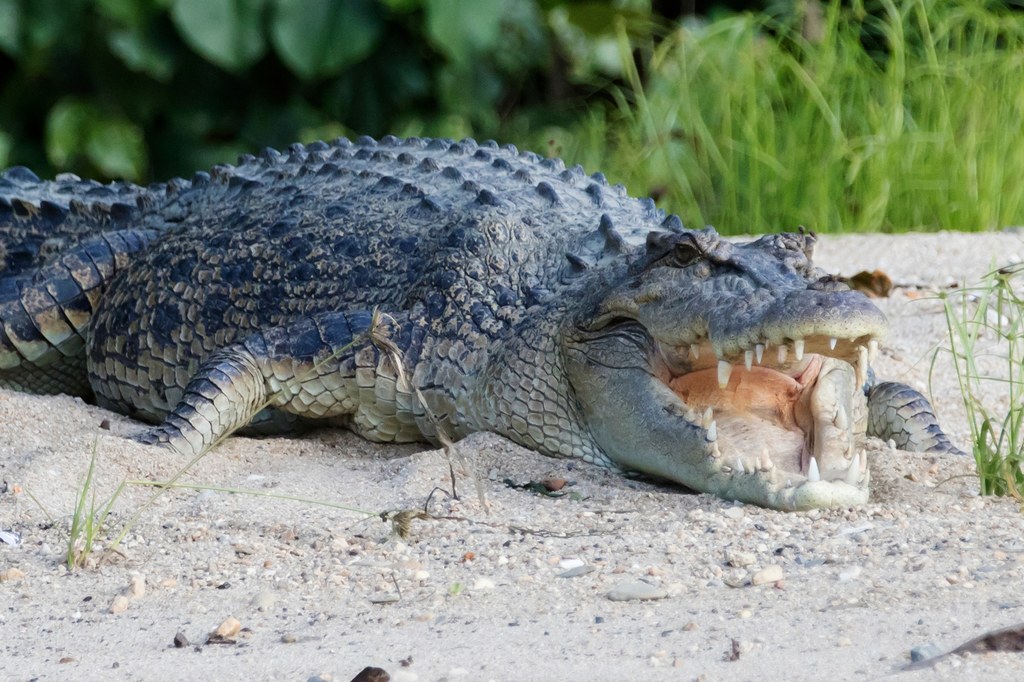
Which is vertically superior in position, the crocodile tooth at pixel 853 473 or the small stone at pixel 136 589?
the crocodile tooth at pixel 853 473

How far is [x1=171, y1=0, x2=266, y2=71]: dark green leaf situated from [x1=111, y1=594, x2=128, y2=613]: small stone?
16.5 feet

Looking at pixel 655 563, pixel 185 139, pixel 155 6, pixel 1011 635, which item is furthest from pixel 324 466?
pixel 185 139

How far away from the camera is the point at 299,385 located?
3957 mm

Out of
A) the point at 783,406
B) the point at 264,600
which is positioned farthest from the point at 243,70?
the point at 264,600

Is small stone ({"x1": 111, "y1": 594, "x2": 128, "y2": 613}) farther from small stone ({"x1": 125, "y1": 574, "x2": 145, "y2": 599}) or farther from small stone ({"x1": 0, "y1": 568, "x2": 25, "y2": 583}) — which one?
small stone ({"x1": 0, "y1": 568, "x2": 25, "y2": 583})

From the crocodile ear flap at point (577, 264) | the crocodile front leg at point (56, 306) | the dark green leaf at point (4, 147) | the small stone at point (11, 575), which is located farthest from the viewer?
the dark green leaf at point (4, 147)

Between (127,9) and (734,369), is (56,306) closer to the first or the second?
(734,369)

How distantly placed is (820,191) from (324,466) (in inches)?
140

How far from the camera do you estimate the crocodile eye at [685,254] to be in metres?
3.33

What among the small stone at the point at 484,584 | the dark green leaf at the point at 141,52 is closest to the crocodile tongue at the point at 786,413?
the small stone at the point at 484,584

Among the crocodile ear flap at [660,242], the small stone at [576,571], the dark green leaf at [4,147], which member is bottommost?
the small stone at [576,571]

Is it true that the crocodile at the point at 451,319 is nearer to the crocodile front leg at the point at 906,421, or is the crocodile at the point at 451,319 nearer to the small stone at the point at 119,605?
the crocodile front leg at the point at 906,421

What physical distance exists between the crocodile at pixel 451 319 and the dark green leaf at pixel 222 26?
6.40ft

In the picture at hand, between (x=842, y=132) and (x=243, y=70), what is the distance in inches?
138
